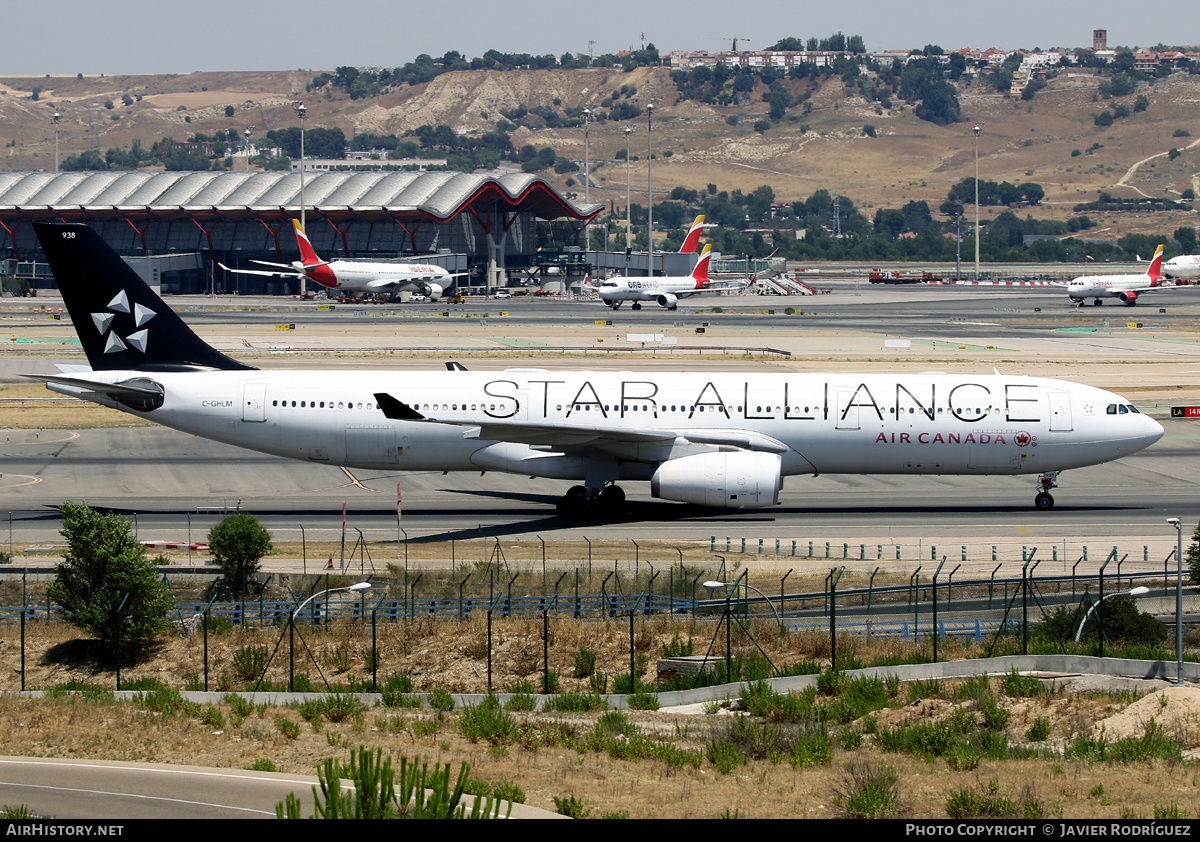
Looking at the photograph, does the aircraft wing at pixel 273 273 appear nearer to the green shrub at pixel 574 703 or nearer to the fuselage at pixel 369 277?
the fuselage at pixel 369 277

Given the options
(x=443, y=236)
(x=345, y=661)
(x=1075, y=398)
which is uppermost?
(x=443, y=236)

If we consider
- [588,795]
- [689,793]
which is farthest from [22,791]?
[689,793]

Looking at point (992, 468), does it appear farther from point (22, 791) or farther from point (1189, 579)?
point (22, 791)

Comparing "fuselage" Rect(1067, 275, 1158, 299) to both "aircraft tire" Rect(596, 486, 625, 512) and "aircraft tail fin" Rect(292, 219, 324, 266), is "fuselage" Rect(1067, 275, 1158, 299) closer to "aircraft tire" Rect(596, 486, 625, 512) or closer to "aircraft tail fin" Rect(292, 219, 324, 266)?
"aircraft tail fin" Rect(292, 219, 324, 266)

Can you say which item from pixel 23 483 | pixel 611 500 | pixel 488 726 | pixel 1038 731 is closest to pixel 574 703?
pixel 488 726

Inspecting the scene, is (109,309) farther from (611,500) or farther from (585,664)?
(585,664)
